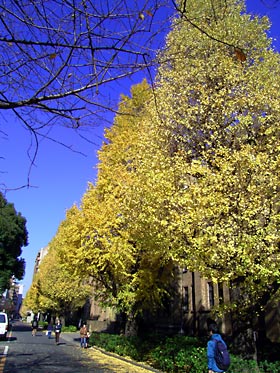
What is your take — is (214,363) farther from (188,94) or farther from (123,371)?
(188,94)

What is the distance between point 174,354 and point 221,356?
5.05 metres

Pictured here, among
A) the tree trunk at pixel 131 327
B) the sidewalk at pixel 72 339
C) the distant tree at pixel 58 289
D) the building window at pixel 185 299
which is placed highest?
the distant tree at pixel 58 289

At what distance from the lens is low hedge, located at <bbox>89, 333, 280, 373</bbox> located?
785cm

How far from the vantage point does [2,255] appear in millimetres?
31172

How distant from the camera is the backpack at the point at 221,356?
592 cm

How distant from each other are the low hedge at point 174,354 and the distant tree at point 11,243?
59.8 feet

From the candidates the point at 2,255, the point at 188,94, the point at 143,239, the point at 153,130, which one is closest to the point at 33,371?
the point at 143,239

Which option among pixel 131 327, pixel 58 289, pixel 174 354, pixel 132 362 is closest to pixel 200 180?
pixel 174 354

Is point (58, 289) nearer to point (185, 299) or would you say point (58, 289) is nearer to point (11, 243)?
point (11, 243)

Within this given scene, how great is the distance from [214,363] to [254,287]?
2750 mm

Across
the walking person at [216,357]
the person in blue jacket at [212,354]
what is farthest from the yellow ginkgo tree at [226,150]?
the walking person at [216,357]

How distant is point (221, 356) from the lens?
19.7ft

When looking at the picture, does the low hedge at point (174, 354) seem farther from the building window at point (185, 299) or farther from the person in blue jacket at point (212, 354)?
the building window at point (185, 299)

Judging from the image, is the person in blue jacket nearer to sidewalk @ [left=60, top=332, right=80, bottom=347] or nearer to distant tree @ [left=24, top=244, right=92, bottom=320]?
sidewalk @ [left=60, top=332, right=80, bottom=347]
